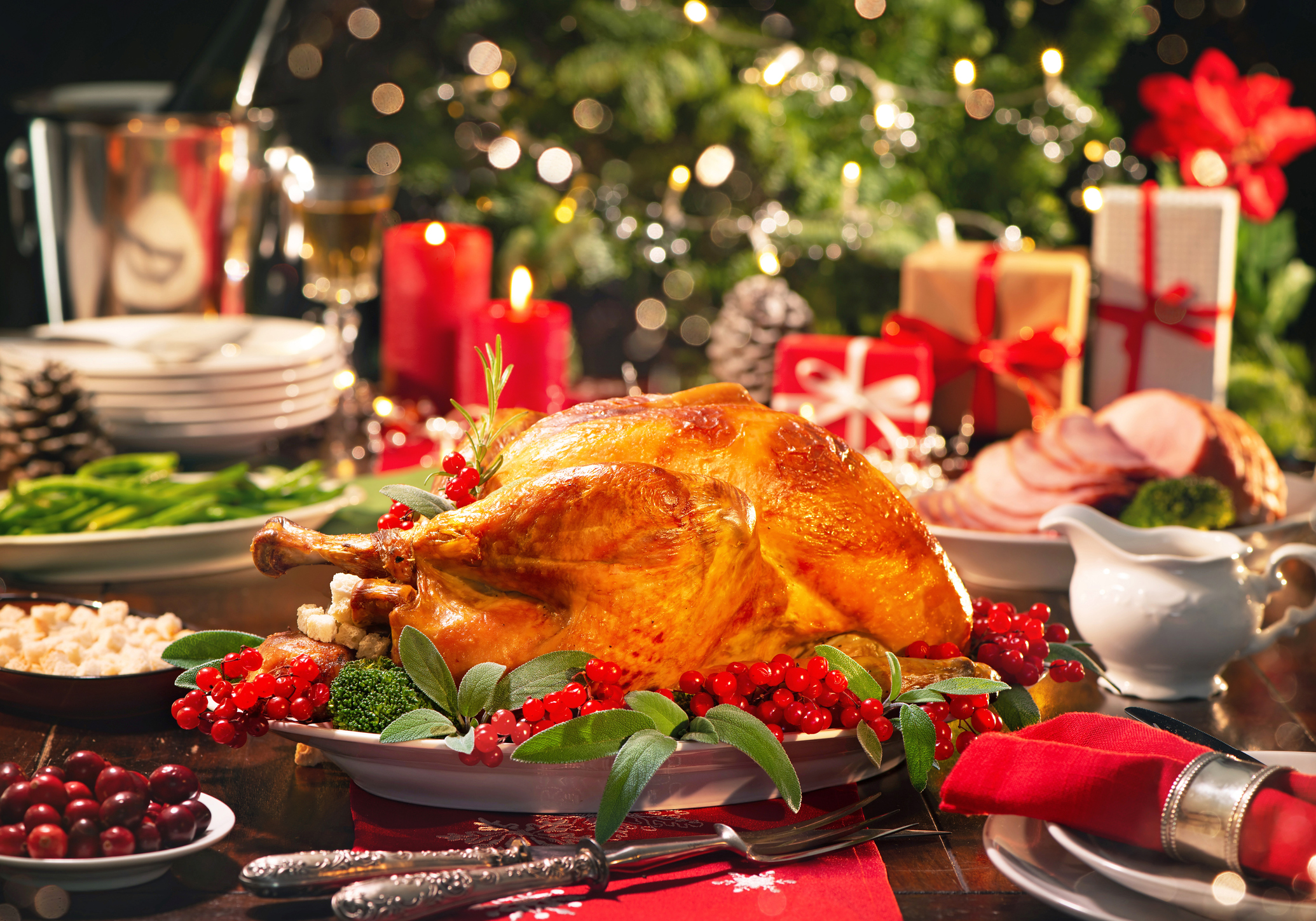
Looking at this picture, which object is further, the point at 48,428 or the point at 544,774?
the point at 48,428

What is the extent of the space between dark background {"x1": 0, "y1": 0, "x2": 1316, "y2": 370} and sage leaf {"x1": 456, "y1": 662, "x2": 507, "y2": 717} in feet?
6.15

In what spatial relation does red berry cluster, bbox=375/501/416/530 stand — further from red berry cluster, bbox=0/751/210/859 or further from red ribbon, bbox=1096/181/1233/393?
red ribbon, bbox=1096/181/1233/393

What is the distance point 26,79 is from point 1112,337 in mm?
2099

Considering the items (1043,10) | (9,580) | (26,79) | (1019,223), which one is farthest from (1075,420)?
(26,79)

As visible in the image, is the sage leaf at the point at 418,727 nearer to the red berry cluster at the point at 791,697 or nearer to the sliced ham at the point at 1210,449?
the red berry cluster at the point at 791,697

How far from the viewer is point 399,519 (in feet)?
3.33

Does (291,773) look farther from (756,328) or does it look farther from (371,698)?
(756,328)

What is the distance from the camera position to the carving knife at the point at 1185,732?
0.88 metres

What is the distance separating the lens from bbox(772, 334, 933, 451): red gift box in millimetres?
1857

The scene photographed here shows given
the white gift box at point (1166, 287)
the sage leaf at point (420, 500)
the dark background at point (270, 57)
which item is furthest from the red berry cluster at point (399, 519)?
the dark background at point (270, 57)

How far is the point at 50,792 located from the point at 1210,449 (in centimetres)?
128

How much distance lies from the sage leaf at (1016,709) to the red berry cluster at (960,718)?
38mm

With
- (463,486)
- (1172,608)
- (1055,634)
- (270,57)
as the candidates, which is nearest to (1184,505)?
(1172,608)

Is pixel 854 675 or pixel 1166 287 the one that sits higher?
pixel 1166 287
